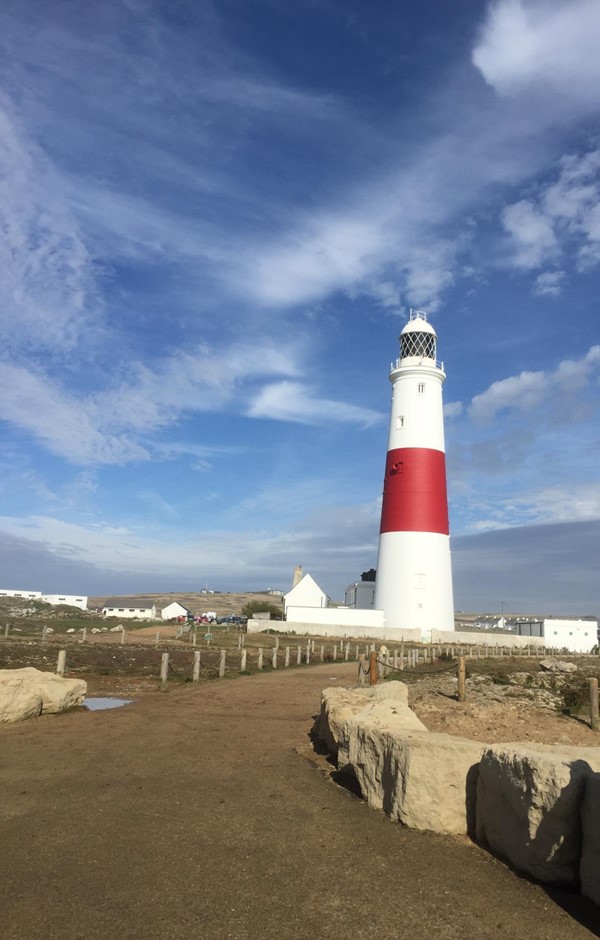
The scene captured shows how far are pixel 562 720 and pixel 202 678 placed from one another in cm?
1136

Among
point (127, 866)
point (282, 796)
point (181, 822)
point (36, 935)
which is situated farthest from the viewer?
point (282, 796)

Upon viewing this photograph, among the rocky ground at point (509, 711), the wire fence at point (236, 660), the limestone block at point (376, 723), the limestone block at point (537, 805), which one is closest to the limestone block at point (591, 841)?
the limestone block at point (537, 805)

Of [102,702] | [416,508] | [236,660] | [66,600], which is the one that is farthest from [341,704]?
[66,600]

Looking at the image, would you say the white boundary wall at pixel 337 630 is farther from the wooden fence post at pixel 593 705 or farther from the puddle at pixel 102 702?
the wooden fence post at pixel 593 705

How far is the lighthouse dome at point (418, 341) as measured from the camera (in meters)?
40.6

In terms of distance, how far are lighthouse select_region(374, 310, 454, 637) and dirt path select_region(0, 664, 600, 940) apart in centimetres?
2803

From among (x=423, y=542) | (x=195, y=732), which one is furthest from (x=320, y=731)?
(x=423, y=542)

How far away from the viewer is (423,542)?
3694 centimetres

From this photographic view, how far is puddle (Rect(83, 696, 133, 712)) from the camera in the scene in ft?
48.2

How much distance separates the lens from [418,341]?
40.8 metres

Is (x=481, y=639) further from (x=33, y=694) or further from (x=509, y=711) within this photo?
(x=33, y=694)

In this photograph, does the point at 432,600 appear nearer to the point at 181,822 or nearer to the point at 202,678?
the point at 202,678

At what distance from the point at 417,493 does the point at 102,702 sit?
24639 mm

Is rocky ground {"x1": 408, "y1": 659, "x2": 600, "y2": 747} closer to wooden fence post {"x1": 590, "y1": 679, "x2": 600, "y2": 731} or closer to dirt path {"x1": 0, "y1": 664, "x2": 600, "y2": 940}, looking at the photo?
wooden fence post {"x1": 590, "y1": 679, "x2": 600, "y2": 731}
